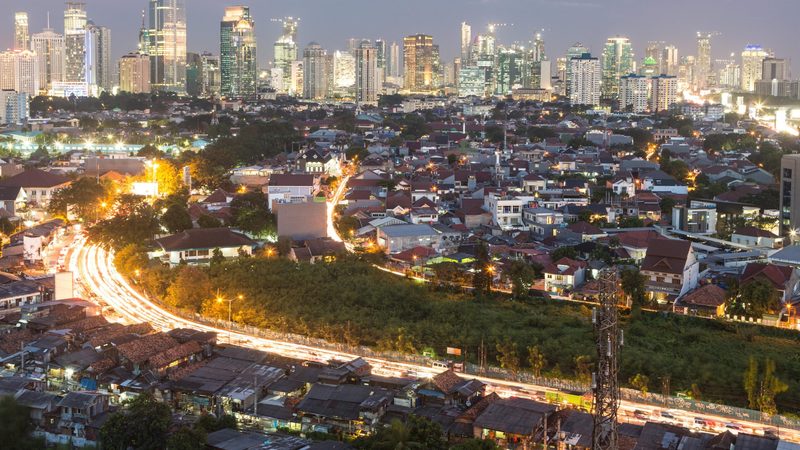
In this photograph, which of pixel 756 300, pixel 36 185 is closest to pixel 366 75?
pixel 36 185

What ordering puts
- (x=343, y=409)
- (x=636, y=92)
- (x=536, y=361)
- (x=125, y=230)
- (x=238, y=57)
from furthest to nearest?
(x=238, y=57) → (x=636, y=92) → (x=125, y=230) → (x=536, y=361) → (x=343, y=409)

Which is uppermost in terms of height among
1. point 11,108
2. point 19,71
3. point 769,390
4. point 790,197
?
point 19,71

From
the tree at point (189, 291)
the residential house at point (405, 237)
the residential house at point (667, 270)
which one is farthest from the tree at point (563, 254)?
the tree at point (189, 291)

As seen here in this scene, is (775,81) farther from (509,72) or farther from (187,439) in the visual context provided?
(187,439)

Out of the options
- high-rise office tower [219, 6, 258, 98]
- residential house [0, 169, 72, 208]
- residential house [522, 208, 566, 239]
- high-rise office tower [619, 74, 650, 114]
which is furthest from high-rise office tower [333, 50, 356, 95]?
residential house [522, 208, 566, 239]

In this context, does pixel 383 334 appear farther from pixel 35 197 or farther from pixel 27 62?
pixel 27 62

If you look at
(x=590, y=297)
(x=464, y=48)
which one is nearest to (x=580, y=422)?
(x=590, y=297)
